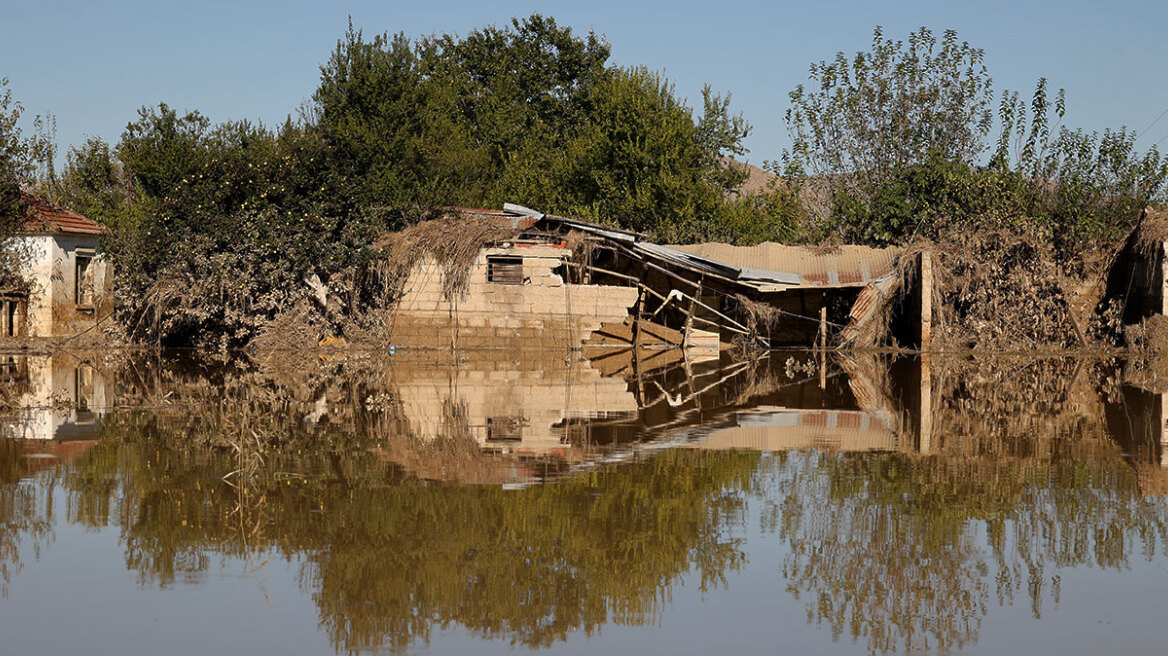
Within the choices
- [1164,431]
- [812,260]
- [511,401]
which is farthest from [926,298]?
[1164,431]

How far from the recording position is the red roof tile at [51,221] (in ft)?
96.3

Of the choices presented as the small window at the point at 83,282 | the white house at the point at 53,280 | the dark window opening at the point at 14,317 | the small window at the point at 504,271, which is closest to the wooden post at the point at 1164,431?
the small window at the point at 504,271

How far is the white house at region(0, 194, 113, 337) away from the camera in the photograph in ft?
96.6

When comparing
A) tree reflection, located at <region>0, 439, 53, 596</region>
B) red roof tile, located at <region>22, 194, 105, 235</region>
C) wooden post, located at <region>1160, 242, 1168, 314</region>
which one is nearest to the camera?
tree reflection, located at <region>0, 439, 53, 596</region>

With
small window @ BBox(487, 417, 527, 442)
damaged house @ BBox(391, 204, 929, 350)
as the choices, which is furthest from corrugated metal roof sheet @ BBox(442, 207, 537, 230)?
small window @ BBox(487, 417, 527, 442)

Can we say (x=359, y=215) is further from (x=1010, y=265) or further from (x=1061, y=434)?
(x=1061, y=434)


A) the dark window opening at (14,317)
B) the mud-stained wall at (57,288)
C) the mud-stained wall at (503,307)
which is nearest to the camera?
the mud-stained wall at (503,307)

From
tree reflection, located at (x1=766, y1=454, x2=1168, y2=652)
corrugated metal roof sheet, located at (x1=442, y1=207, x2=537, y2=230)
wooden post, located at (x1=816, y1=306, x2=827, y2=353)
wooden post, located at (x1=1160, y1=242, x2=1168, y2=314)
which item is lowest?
tree reflection, located at (x1=766, y1=454, x2=1168, y2=652)

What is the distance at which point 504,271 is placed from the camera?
2639 cm

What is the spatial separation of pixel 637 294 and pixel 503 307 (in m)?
3.09

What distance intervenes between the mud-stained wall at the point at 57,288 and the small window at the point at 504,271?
10583 millimetres

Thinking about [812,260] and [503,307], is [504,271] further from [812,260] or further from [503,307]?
[812,260]

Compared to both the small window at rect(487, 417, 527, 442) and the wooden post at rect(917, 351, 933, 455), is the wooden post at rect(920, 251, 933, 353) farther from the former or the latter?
the small window at rect(487, 417, 527, 442)

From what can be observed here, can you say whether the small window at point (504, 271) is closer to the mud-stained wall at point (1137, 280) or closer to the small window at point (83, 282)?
the small window at point (83, 282)
